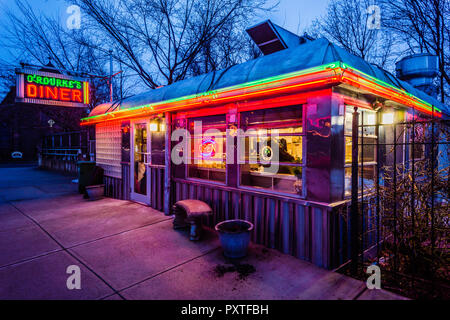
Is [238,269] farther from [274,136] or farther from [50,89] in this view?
[50,89]

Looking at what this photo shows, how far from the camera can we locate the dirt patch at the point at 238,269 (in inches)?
140

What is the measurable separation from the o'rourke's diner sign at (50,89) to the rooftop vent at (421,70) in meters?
11.7

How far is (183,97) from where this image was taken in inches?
219

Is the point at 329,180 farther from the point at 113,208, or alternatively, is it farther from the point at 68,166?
the point at 68,166

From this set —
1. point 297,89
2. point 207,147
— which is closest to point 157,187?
point 207,147

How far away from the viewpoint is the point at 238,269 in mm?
3691

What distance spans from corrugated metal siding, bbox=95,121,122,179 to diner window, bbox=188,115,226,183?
3.68 meters

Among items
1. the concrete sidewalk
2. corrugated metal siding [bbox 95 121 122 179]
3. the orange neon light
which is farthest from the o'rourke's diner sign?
the orange neon light

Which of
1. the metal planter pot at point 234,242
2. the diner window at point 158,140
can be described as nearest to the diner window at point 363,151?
the metal planter pot at point 234,242

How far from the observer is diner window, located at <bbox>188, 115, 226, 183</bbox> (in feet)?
18.5

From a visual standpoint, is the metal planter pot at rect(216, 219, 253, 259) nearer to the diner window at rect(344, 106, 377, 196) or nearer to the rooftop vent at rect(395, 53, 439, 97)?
the diner window at rect(344, 106, 377, 196)

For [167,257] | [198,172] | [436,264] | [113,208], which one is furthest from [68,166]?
[436,264]

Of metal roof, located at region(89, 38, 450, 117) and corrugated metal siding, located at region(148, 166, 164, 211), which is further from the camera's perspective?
corrugated metal siding, located at region(148, 166, 164, 211)

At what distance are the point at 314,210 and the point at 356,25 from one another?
48.7ft
